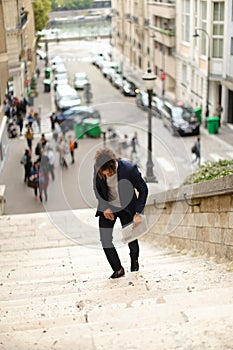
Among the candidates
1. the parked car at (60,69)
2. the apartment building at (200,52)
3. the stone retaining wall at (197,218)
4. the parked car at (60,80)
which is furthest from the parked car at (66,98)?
the stone retaining wall at (197,218)

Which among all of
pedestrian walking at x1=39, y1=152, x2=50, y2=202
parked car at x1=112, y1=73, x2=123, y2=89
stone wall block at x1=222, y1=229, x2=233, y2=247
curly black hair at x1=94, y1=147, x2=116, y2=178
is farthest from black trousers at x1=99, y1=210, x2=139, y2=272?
parked car at x1=112, y1=73, x2=123, y2=89

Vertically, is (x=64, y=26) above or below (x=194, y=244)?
above

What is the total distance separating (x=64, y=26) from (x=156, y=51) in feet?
23.8

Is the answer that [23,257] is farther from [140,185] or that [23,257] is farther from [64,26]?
[64,26]

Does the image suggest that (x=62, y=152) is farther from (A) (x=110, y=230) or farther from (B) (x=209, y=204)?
(A) (x=110, y=230)

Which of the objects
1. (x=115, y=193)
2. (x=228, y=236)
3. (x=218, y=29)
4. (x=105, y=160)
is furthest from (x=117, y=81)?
(x=105, y=160)

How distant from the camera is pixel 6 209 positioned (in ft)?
36.5

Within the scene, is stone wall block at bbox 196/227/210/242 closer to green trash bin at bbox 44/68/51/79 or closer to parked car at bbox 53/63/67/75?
green trash bin at bbox 44/68/51/79

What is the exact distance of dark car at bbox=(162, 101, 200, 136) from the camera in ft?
61.6

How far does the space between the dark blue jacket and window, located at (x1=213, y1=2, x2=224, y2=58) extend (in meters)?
15.8

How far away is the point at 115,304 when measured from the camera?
3348 millimetres

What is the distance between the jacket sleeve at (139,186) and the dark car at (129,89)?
59.3 ft

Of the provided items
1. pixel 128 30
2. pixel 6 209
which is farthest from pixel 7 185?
pixel 128 30

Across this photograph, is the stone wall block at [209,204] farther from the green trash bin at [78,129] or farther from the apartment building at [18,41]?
the green trash bin at [78,129]
